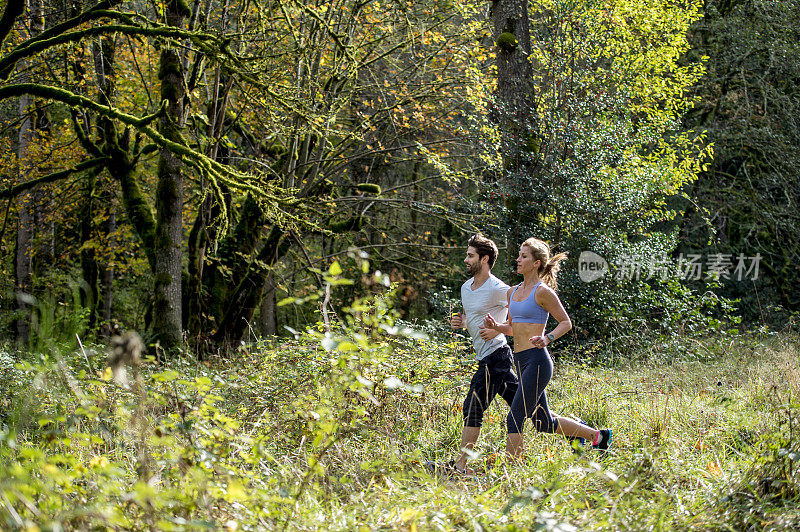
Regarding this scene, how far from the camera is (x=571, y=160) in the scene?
40.0 feet

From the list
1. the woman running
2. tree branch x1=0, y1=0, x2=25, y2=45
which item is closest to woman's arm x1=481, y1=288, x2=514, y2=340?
the woman running

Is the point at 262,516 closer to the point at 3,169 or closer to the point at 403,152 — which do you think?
the point at 3,169

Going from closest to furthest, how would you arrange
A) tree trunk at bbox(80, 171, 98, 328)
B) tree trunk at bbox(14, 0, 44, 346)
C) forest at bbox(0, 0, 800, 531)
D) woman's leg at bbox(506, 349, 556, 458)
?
forest at bbox(0, 0, 800, 531) → woman's leg at bbox(506, 349, 556, 458) → tree trunk at bbox(14, 0, 44, 346) → tree trunk at bbox(80, 171, 98, 328)

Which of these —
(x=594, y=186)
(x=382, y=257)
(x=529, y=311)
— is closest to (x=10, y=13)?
(x=529, y=311)

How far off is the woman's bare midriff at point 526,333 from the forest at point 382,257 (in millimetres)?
46

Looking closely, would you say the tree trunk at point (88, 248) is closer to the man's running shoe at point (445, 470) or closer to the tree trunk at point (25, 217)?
the tree trunk at point (25, 217)

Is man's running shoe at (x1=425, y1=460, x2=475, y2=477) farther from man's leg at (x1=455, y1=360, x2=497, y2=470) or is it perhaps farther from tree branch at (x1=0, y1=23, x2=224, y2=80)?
tree branch at (x1=0, y1=23, x2=224, y2=80)

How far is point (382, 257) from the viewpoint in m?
14.7

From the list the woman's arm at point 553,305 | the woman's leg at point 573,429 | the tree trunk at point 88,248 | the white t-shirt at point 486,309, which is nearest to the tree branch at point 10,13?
the white t-shirt at point 486,309

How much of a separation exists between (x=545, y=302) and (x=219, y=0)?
10.8 metres

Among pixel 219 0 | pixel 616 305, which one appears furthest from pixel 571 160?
pixel 219 0

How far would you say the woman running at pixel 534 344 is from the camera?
477cm

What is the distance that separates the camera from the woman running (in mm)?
4770

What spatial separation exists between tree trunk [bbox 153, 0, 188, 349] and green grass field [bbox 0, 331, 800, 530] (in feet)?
13.2
